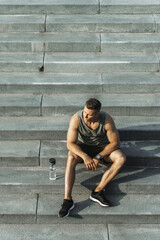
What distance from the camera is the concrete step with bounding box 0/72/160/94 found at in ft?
24.0

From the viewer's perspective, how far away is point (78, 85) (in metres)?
7.30

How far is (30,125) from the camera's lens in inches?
266

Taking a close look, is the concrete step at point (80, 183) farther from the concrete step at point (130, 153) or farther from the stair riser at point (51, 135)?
the stair riser at point (51, 135)

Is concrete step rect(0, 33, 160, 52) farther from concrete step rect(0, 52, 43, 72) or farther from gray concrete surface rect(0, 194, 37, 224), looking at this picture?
gray concrete surface rect(0, 194, 37, 224)

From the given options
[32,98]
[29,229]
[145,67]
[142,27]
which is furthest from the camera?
[142,27]

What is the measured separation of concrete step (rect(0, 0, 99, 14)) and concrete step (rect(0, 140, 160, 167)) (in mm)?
3415

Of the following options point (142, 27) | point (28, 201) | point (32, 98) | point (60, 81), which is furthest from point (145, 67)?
point (28, 201)

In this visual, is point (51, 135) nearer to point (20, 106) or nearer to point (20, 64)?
point (20, 106)

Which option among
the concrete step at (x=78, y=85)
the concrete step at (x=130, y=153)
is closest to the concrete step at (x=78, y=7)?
the concrete step at (x=78, y=85)

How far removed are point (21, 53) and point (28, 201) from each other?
332cm

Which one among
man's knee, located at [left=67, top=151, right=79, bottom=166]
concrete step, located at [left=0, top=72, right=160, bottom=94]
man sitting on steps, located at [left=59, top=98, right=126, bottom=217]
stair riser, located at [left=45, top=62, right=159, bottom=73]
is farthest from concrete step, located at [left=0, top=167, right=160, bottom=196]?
stair riser, located at [left=45, top=62, right=159, bottom=73]

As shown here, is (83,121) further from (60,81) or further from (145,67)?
(145,67)

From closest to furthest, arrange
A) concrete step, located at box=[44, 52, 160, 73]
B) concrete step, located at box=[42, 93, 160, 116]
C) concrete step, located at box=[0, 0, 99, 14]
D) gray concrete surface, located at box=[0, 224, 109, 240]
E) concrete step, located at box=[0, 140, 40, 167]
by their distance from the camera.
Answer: gray concrete surface, located at box=[0, 224, 109, 240]
concrete step, located at box=[0, 140, 40, 167]
concrete step, located at box=[42, 93, 160, 116]
concrete step, located at box=[44, 52, 160, 73]
concrete step, located at box=[0, 0, 99, 14]

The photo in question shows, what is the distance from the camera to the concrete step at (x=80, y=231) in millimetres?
5621
